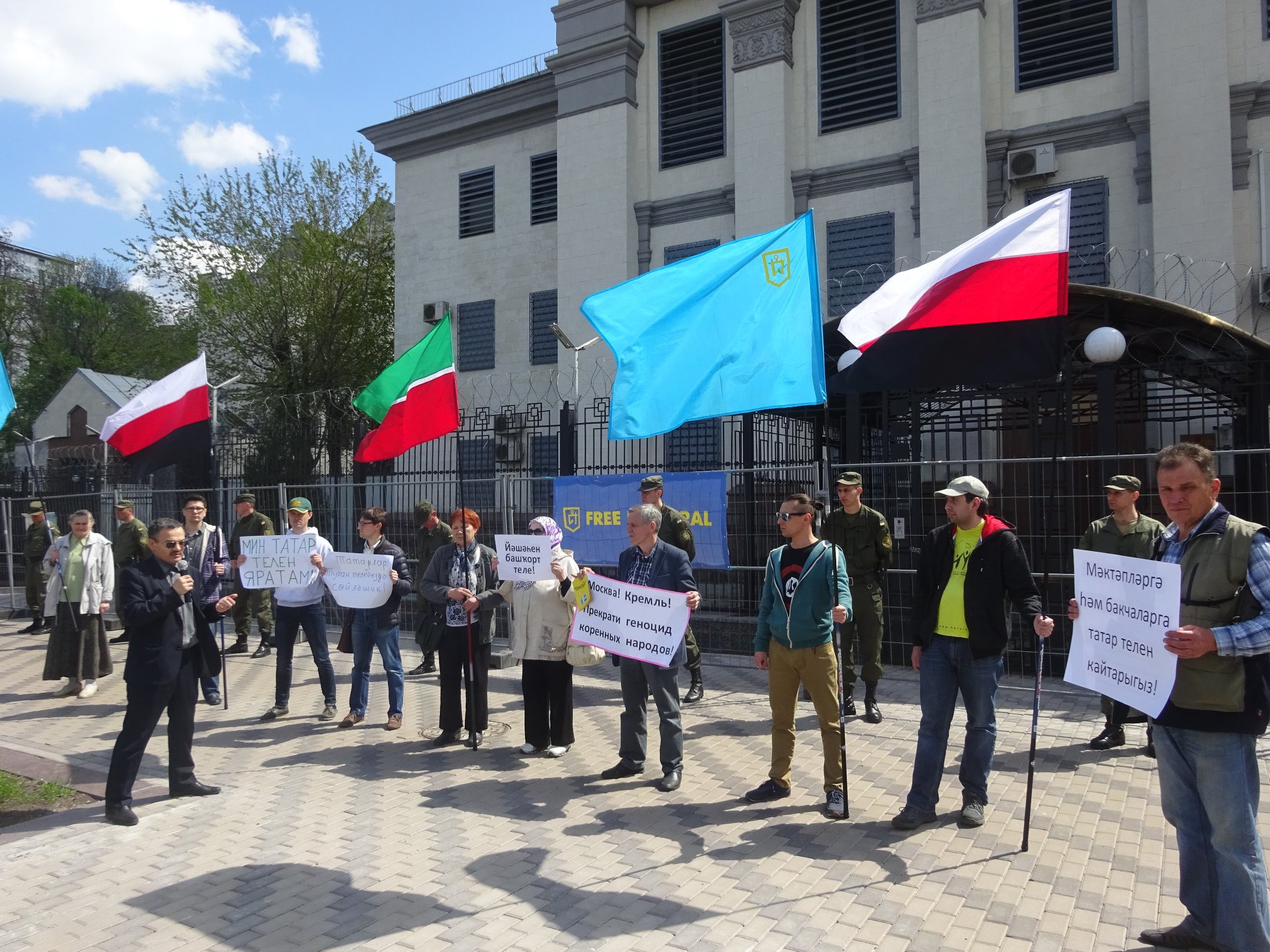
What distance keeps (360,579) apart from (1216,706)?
252 inches

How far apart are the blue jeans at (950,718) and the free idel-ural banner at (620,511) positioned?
3.91 m

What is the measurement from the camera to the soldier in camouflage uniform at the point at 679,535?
26.3ft

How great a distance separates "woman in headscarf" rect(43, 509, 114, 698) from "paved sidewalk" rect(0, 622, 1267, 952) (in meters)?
2.17

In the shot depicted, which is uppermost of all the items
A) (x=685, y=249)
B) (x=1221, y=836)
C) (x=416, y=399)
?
(x=685, y=249)

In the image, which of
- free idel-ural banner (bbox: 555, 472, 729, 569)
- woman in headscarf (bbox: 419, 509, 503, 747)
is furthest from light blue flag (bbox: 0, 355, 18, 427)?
free idel-ural banner (bbox: 555, 472, 729, 569)

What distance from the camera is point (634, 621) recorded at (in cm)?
609

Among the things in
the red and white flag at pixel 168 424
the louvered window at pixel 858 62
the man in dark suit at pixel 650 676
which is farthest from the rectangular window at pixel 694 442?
the man in dark suit at pixel 650 676

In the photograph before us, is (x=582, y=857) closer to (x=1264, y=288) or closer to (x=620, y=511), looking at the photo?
(x=620, y=511)

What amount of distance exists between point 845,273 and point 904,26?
15.3ft

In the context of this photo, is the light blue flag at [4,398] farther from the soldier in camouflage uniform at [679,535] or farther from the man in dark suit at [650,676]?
the man in dark suit at [650,676]

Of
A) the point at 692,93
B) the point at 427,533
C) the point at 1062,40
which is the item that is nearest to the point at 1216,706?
the point at 427,533

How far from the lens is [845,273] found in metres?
16.1

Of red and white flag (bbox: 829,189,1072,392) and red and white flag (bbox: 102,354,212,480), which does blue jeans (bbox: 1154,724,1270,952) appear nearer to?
red and white flag (bbox: 829,189,1072,392)

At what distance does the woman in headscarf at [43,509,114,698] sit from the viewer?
9555 mm
